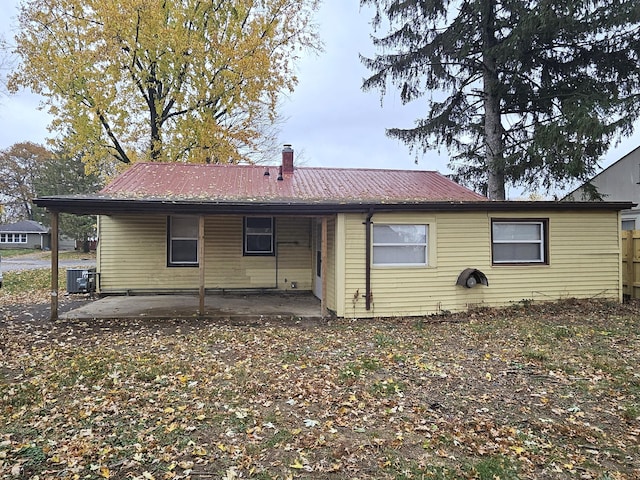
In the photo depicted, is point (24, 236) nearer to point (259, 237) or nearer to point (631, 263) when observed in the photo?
point (259, 237)

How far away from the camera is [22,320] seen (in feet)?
26.9

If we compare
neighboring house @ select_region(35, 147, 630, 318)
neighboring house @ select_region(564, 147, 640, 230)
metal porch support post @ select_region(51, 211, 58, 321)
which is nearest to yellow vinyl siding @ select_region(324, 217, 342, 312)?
neighboring house @ select_region(35, 147, 630, 318)

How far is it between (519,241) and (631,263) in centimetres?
356

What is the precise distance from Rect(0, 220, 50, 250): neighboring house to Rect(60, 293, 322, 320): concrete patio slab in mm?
40666

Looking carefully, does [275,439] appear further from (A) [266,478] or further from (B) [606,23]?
(B) [606,23]

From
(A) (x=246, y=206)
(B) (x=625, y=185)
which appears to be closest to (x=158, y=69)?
(A) (x=246, y=206)

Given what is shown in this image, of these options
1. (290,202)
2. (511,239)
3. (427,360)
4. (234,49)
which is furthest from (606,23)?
(234,49)

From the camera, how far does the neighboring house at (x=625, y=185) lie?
14672mm

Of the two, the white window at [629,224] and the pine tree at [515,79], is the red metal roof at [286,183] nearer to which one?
the pine tree at [515,79]

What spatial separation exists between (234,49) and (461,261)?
43.3ft

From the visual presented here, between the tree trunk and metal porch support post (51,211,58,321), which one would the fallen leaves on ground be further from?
the tree trunk

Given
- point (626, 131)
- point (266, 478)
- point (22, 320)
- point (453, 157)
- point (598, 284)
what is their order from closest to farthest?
point (266, 478) < point (22, 320) < point (598, 284) < point (626, 131) < point (453, 157)

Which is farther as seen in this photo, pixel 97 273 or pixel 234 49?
pixel 234 49

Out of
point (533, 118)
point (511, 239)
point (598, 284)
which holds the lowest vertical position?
point (598, 284)
